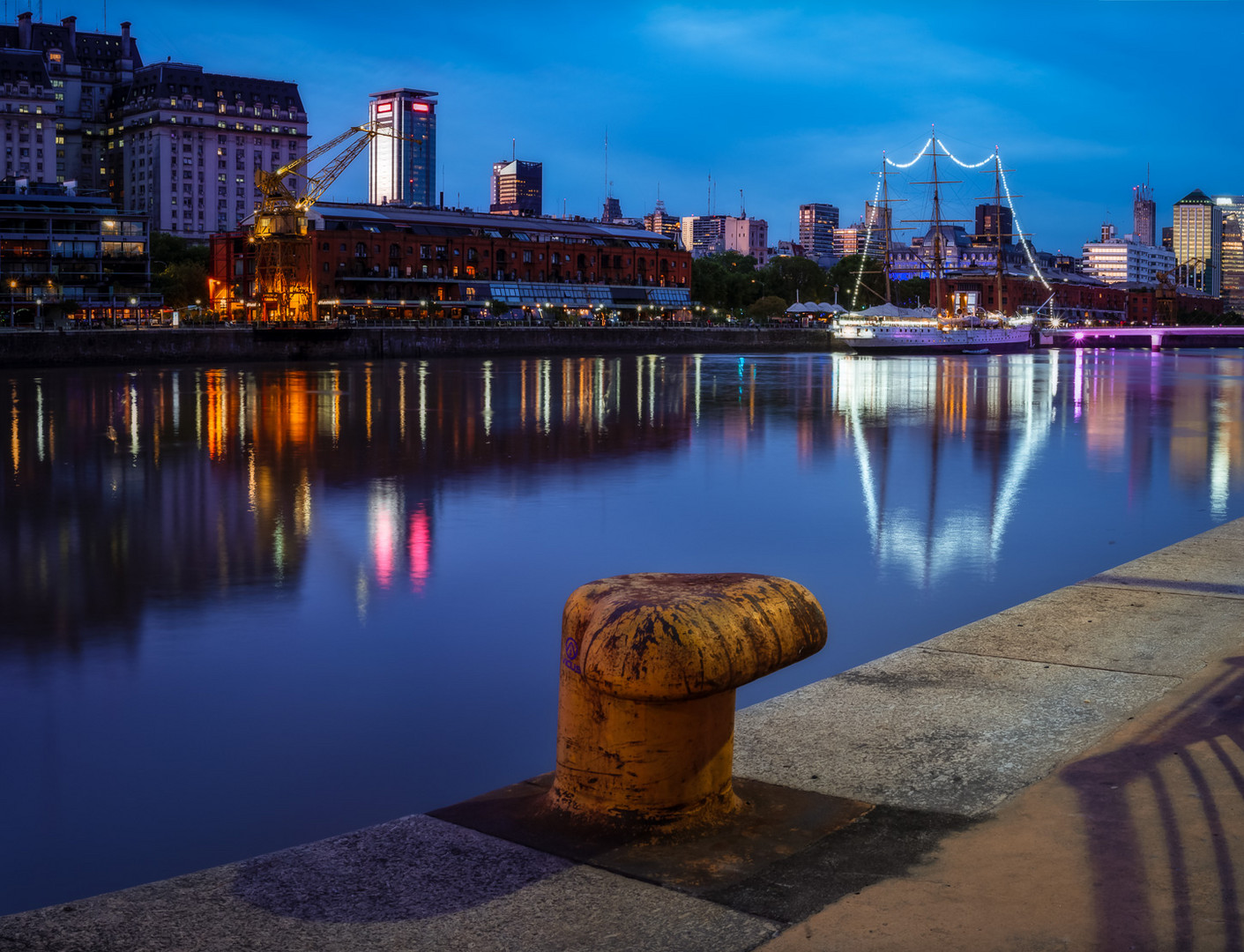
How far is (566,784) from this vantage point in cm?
473

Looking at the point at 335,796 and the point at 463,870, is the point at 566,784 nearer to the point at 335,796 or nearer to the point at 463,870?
the point at 463,870

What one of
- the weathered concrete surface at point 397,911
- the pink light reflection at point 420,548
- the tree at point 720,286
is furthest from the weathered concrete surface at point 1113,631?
the tree at point 720,286

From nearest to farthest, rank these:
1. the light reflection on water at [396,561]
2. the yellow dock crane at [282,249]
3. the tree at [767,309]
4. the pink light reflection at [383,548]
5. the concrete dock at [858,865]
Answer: the concrete dock at [858,865], the light reflection on water at [396,561], the pink light reflection at [383,548], the yellow dock crane at [282,249], the tree at [767,309]

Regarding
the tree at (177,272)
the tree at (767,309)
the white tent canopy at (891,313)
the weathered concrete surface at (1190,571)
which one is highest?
the tree at (177,272)

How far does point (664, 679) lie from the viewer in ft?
13.7

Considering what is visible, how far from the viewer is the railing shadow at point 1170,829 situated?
3668 mm

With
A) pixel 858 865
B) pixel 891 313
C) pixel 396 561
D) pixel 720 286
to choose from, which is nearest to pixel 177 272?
pixel 720 286

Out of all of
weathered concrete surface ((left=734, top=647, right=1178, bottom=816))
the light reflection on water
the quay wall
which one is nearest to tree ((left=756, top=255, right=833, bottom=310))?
the quay wall

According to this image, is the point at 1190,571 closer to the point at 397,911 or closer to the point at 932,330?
the point at 397,911

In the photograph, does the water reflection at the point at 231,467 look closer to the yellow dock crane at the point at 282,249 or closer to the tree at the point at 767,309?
the yellow dock crane at the point at 282,249

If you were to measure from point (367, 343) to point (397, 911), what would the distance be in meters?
79.9

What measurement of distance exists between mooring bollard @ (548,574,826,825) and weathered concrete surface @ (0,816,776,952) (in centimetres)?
42

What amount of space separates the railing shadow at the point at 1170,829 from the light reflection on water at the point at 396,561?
→ 10.6ft

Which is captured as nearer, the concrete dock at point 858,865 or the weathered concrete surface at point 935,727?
the concrete dock at point 858,865
